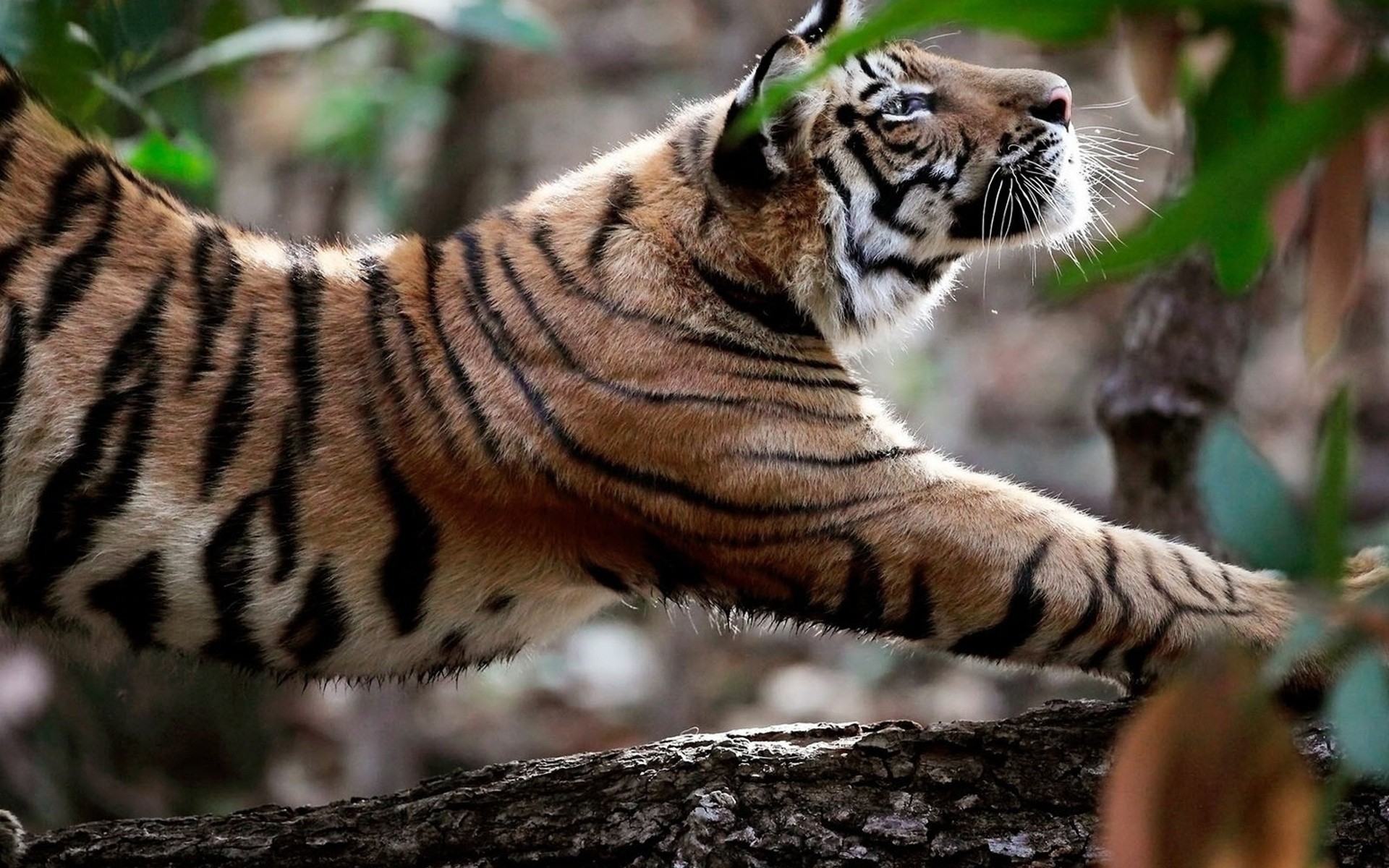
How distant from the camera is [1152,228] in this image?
696 mm

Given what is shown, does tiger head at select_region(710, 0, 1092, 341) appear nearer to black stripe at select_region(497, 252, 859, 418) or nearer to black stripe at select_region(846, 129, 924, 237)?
black stripe at select_region(846, 129, 924, 237)

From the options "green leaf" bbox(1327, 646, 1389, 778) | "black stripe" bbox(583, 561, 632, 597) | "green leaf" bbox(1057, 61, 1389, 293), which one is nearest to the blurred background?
"black stripe" bbox(583, 561, 632, 597)

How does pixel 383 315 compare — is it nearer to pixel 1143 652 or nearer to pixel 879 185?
pixel 879 185

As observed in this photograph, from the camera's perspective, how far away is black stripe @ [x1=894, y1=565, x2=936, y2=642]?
2.51 m

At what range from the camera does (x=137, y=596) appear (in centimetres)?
260

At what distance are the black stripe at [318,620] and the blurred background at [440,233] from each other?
448 millimetres

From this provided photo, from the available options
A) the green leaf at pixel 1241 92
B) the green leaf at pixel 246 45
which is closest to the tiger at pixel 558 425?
the green leaf at pixel 246 45

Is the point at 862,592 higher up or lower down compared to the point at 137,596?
higher up

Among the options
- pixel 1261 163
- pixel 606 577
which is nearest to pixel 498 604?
pixel 606 577

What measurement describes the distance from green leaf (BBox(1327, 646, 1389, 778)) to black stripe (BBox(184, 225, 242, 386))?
2.30m

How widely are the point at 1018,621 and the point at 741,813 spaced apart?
Result: 627mm

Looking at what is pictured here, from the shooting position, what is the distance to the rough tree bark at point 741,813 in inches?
84.3

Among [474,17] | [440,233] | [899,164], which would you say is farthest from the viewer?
[440,233]

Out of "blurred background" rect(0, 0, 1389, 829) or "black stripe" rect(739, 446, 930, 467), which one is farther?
"blurred background" rect(0, 0, 1389, 829)
